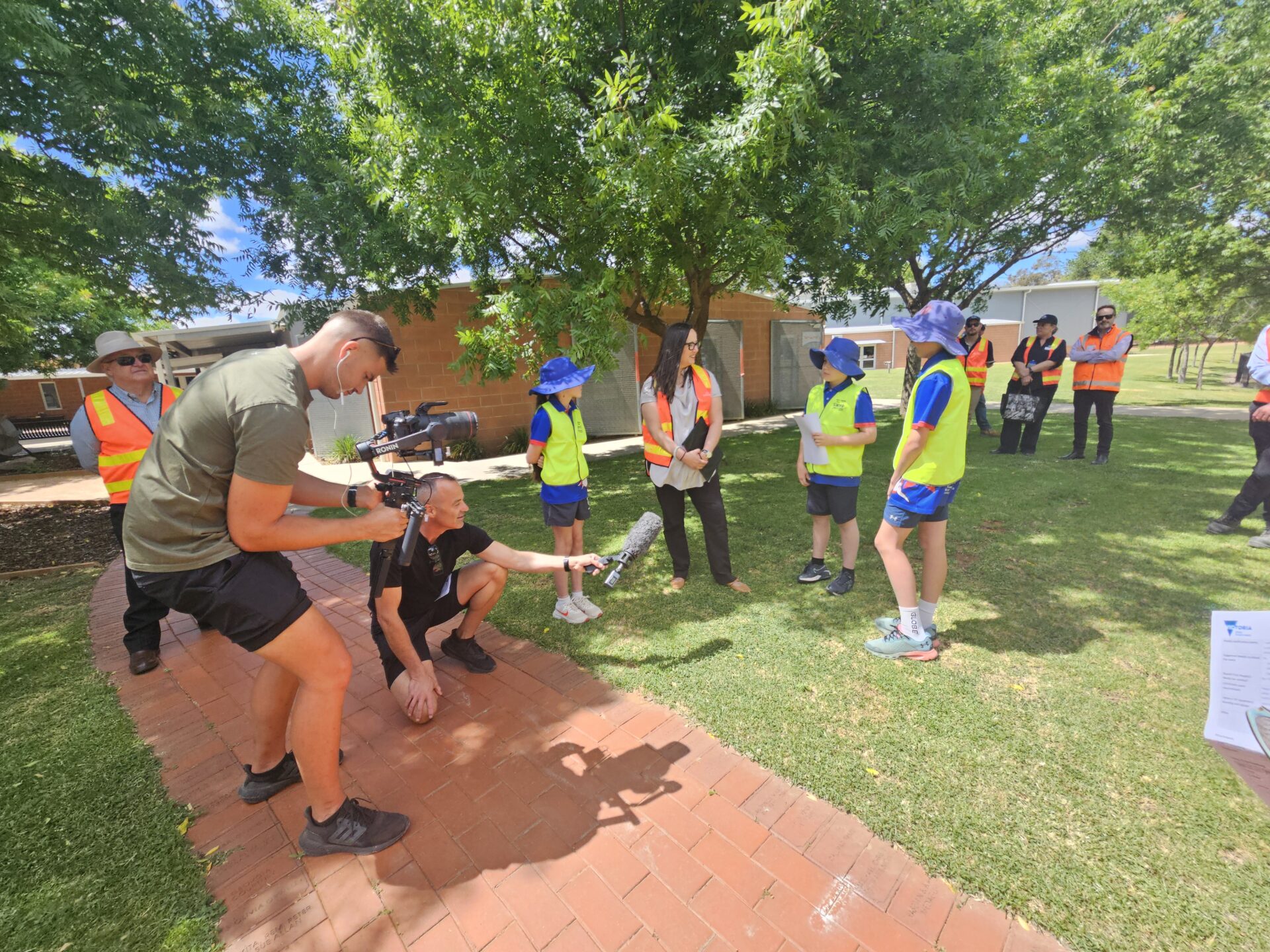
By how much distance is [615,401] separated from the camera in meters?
12.2

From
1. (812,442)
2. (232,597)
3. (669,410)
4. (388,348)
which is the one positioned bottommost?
(232,597)

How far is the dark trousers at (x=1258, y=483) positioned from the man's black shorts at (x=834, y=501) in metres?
3.57

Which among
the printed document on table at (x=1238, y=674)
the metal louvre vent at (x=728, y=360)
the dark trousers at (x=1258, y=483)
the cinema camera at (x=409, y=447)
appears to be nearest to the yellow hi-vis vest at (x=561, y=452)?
the cinema camera at (x=409, y=447)

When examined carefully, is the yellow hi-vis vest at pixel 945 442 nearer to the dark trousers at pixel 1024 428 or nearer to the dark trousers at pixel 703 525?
the dark trousers at pixel 703 525

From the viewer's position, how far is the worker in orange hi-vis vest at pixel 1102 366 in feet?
23.6

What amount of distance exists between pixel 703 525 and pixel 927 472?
1.60m

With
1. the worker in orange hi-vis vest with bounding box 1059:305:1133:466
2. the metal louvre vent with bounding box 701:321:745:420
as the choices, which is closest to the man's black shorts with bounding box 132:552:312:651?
the worker in orange hi-vis vest with bounding box 1059:305:1133:466

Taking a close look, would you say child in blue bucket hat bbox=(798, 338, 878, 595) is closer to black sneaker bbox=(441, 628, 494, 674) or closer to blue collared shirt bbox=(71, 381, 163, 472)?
black sneaker bbox=(441, 628, 494, 674)

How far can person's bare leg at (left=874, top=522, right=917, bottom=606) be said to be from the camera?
3.20 m

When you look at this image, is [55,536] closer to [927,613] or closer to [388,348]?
[388,348]

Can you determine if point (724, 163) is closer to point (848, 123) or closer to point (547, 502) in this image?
point (848, 123)

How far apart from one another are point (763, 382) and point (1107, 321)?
8411mm

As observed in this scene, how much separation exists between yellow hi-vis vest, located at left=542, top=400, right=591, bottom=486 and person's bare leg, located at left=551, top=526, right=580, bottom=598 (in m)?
0.35

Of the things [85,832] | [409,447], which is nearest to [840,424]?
[409,447]
